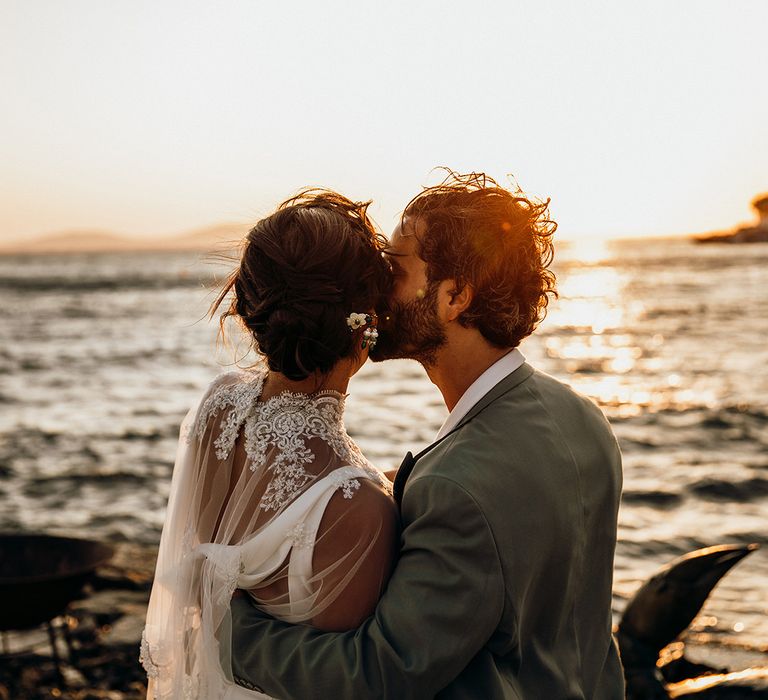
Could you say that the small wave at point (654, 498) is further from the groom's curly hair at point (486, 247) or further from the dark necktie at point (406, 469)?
the dark necktie at point (406, 469)

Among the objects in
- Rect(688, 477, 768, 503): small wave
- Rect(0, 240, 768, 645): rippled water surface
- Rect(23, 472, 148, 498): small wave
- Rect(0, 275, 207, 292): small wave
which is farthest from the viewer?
Rect(0, 275, 207, 292): small wave

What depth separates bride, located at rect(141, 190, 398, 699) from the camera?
2.17 meters

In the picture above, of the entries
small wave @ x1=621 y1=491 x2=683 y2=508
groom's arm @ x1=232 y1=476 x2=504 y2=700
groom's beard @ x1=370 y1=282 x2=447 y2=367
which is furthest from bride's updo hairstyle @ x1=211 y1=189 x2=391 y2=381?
small wave @ x1=621 y1=491 x2=683 y2=508

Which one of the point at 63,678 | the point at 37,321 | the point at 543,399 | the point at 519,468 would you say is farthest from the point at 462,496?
the point at 37,321

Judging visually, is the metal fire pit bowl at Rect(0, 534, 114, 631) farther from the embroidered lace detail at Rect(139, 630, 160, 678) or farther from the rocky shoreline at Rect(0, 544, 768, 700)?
the embroidered lace detail at Rect(139, 630, 160, 678)

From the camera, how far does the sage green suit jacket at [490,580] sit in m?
1.96

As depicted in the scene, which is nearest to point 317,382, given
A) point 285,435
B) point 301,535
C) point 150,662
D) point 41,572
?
point 285,435

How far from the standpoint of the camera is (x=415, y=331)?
7.93ft

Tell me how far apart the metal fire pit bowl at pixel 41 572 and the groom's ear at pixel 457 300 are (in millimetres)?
3162

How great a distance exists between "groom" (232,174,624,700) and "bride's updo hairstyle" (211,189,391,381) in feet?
0.58

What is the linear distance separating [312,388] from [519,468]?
654 millimetres

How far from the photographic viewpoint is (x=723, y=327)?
30266mm

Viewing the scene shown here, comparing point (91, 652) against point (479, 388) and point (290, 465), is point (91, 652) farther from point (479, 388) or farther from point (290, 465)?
point (479, 388)

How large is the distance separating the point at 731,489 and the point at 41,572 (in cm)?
797
